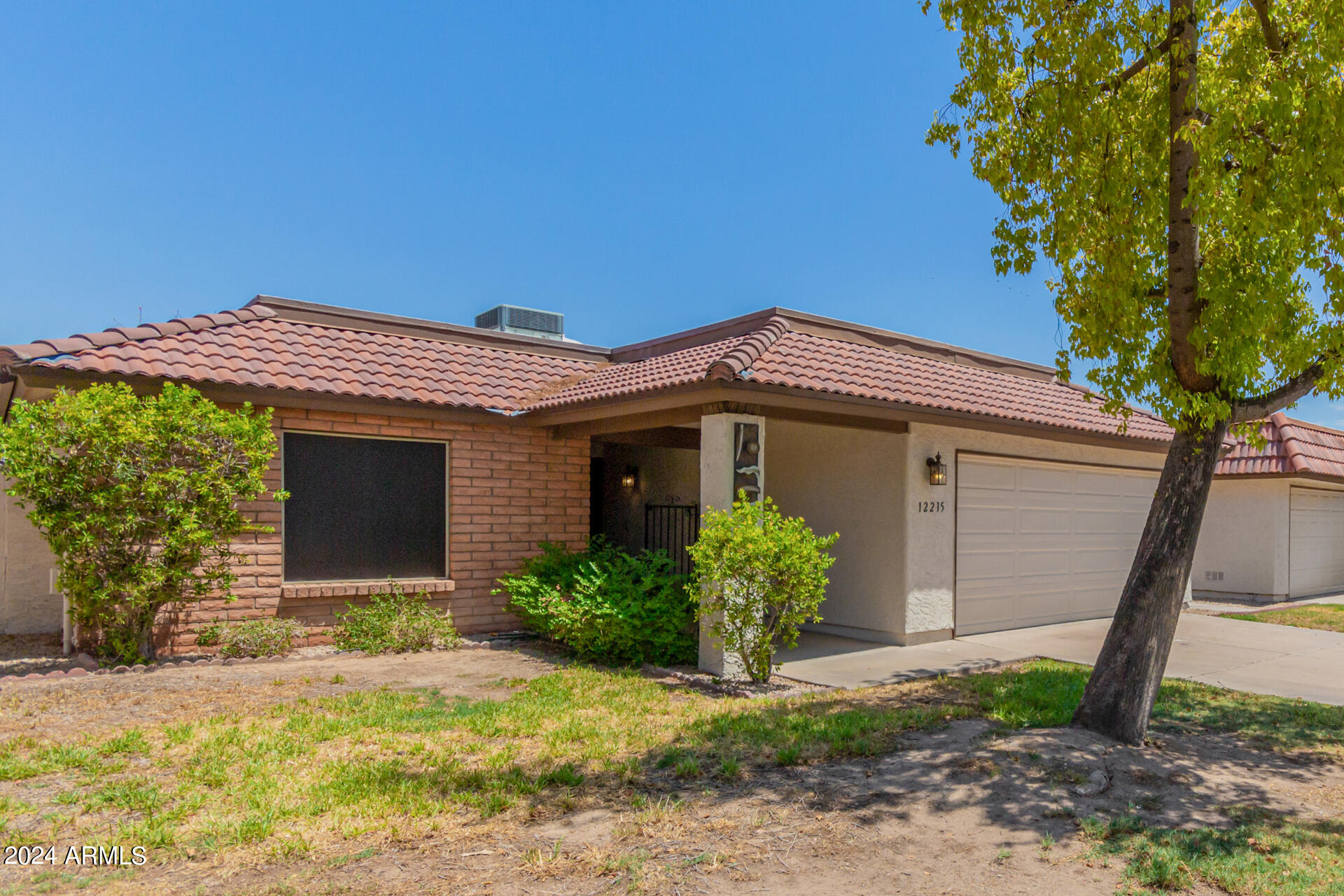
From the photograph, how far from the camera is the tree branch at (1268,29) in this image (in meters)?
6.16

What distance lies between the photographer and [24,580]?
10734 millimetres

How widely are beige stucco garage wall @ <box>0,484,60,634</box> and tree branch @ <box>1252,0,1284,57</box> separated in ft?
44.5

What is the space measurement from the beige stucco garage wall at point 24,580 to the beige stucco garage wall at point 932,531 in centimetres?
1069

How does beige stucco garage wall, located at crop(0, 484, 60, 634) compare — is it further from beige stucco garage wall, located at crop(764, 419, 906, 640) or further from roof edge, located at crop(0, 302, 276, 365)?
beige stucco garage wall, located at crop(764, 419, 906, 640)

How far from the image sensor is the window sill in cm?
927

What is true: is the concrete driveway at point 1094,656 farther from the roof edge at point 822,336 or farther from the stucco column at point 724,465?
the roof edge at point 822,336

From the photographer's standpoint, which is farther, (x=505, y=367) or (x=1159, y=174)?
(x=505, y=367)

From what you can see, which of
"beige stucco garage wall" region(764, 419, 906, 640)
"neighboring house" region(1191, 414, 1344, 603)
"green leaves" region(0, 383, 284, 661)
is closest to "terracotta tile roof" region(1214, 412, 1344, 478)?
"neighboring house" region(1191, 414, 1344, 603)

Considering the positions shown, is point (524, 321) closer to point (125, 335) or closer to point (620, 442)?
point (620, 442)

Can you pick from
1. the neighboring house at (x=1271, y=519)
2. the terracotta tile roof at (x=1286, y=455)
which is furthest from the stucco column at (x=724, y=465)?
the neighboring house at (x=1271, y=519)

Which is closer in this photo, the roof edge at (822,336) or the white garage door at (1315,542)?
the roof edge at (822,336)

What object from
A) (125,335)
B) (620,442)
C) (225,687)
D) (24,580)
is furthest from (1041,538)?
(24,580)

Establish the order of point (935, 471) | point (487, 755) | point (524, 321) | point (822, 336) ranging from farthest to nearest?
1. point (524, 321)
2. point (822, 336)
3. point (935, 471)
4. point (487, 755)

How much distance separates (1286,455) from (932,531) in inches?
418
